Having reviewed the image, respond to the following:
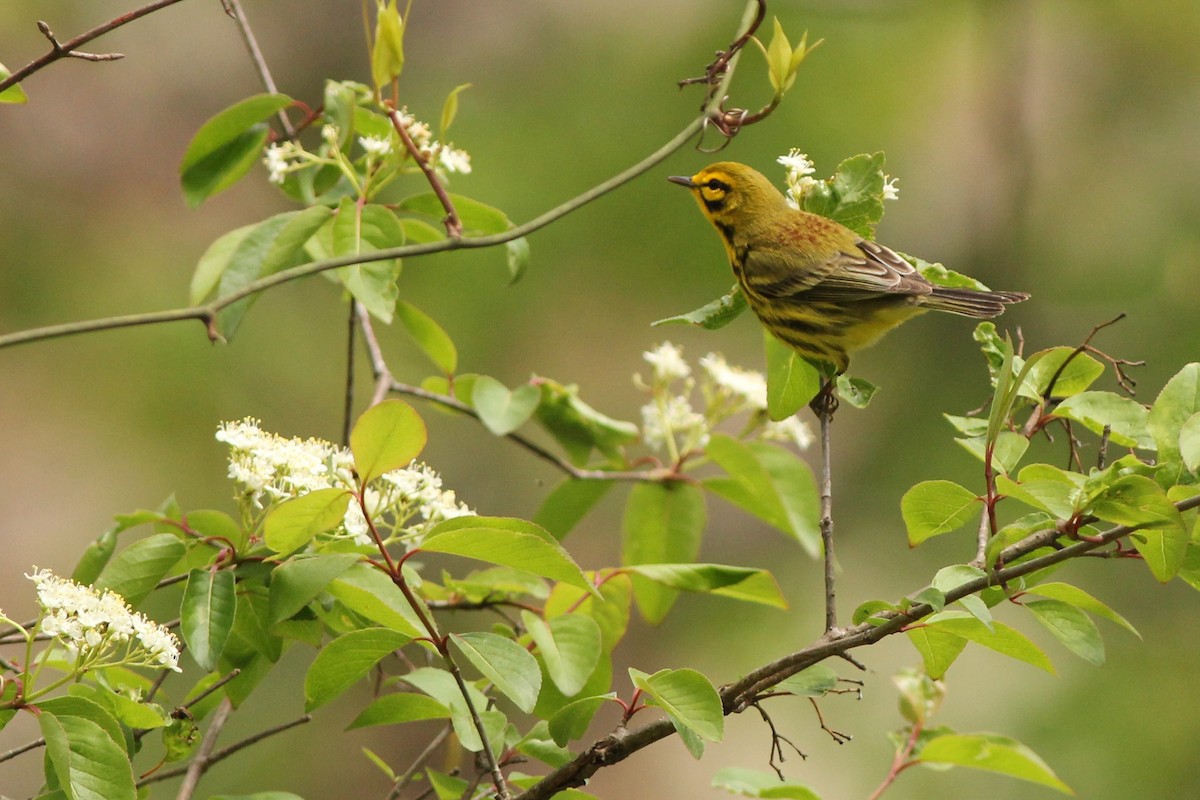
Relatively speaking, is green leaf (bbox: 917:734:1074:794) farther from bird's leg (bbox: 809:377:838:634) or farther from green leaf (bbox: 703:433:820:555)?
green leaf (bbox: 703:433:820:555)

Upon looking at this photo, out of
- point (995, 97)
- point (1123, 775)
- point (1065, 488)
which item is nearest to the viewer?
point (1065, 488)

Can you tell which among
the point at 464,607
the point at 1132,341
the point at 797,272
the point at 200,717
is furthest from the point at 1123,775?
the point at 200,717

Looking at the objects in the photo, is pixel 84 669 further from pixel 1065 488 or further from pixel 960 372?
pixel 960 372

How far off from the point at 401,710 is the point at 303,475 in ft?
0.57

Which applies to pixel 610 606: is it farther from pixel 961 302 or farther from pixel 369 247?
pixel 961 302

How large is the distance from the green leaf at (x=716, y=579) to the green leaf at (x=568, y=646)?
70 millimetres

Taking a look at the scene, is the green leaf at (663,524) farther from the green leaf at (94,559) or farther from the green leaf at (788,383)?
the green leaf at (94,559)

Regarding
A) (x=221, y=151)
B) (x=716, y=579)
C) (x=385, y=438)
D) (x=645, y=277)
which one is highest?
(x=645, y=277)

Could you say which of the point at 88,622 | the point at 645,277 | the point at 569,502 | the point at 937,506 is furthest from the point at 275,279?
the point at 645,277

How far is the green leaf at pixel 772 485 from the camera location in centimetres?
116

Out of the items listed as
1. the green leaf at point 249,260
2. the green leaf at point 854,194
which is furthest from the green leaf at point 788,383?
the green leaf at point 249,260

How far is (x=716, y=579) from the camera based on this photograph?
0.83 meters

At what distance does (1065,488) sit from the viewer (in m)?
0.68

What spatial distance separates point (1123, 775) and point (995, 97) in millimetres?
2003
